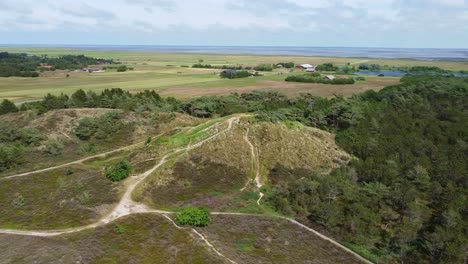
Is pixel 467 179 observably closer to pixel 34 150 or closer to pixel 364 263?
pixel 364 263

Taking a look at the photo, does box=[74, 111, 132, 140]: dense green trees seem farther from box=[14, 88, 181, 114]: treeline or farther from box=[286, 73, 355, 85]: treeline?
box=[286, 73, 355, 85]: treeline

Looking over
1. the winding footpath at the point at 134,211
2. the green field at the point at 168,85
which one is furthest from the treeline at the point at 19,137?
the green field at the point at 168,85

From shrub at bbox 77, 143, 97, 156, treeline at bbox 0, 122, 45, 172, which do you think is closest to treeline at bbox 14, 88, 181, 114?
treeline at bbox 0, 122, 45, 172

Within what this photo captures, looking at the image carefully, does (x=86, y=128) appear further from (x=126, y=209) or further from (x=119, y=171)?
(x=126, y=209)

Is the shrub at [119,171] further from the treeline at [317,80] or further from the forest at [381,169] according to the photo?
the treeline at [317,80]

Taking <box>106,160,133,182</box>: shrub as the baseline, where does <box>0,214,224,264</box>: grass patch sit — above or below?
below

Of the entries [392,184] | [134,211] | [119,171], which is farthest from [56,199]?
[392,184]
